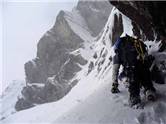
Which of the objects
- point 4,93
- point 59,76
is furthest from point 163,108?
point 4,93

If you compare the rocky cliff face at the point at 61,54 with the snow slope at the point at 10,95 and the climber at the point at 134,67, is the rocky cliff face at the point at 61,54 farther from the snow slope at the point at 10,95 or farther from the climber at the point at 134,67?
the climber at the point at 134,67

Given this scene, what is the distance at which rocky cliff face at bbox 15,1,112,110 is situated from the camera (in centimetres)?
9094

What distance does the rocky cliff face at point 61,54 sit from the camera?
9094cm

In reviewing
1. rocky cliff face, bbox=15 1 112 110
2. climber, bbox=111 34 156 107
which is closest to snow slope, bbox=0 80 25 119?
rocky cliff face, bbox=15 1 112 110

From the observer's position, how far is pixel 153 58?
12656mm

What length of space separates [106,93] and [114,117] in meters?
1.95

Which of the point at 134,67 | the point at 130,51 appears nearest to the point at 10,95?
the point at 130,51

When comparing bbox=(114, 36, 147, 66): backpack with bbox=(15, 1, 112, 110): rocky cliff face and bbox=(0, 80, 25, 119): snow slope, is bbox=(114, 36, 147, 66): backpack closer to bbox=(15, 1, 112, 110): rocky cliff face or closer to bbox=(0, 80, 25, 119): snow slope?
bbox=(15, 1, 112, 110): rocky cliff face

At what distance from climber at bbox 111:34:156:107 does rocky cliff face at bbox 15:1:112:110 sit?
72204 millimetres

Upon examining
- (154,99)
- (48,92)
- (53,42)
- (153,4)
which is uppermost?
(153,4)

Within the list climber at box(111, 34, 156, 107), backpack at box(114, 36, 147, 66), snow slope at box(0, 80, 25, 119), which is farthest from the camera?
snow slope at box(0, 80, 25, 119)

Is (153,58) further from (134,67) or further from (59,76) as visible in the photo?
(59,76)

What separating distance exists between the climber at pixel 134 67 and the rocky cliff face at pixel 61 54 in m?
72.2

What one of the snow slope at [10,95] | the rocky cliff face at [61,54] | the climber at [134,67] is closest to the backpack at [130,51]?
the climber at [134,67]
